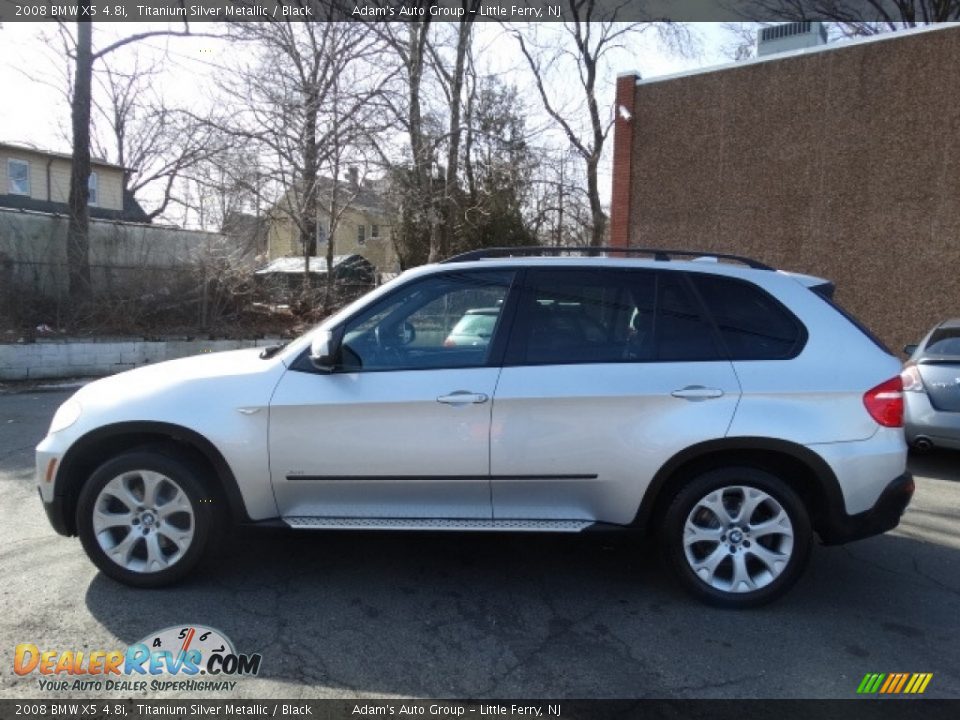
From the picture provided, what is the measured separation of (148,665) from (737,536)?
2.85 metres

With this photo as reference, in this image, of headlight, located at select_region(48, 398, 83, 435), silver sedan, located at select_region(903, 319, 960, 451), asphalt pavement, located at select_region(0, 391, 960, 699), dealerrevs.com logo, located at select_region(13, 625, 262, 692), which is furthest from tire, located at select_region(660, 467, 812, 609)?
silver sedan, located at select_region(903, 319, 960, 451)

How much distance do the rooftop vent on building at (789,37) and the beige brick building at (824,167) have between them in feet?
9.67

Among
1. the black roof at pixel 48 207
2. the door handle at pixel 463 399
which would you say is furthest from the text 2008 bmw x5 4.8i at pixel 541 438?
the black roof at pixel 48 207

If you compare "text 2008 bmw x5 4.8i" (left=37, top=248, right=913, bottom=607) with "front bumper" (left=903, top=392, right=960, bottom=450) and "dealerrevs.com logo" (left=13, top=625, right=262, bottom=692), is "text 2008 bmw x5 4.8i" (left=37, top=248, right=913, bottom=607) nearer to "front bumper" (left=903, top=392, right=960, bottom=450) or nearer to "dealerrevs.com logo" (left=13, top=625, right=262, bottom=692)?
"dealerrevs.com logo" (left=13, top=625, right=262, bottom=692)

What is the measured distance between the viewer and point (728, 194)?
14797mm

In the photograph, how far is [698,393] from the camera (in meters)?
3.66

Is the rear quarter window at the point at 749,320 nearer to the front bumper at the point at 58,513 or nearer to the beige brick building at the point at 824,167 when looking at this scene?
the front bumper at the point at 58,513

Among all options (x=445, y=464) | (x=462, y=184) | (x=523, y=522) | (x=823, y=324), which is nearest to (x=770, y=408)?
(x=823, y=324)

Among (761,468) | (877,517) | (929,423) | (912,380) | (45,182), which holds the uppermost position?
(45,182)

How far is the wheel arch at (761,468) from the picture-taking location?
11.9ft

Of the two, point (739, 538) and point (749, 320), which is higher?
point (749, 320)

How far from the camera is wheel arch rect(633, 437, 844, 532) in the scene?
11.9 ft

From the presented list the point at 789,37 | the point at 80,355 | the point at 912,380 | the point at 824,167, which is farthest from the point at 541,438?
the point at 789,37

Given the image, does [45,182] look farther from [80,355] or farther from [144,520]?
[144,520]
